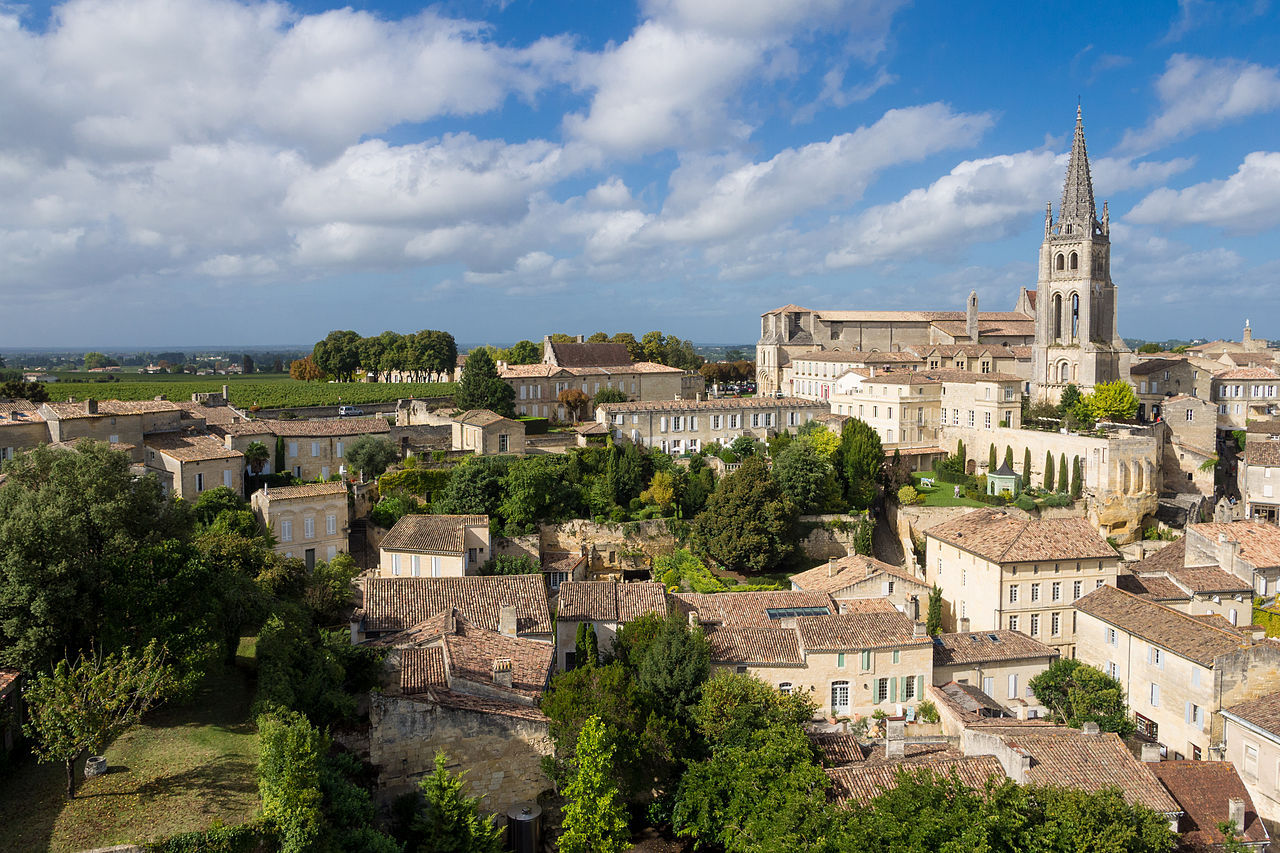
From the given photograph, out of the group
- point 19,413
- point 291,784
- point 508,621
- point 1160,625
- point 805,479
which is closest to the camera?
point 291,784

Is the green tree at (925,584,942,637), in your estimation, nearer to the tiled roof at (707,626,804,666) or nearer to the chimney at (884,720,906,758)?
the tiled roof at (707,626,804,666)

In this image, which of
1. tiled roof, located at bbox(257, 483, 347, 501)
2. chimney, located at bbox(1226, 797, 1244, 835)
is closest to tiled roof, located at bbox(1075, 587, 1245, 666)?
chimney, located at bbox(1226, 797, 1244, 835)

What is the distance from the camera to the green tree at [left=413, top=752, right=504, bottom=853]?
16.7 metres

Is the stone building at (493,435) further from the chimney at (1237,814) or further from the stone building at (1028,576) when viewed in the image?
the chimney at (1237,814)

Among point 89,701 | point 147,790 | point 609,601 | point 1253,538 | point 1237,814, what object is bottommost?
point 1237,814

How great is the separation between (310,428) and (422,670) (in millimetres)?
25033

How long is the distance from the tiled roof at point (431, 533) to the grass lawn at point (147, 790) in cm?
1413

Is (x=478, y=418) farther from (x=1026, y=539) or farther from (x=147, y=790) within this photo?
(x=147, y=790)

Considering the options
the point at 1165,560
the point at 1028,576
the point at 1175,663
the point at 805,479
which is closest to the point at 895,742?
the point at 1175,663

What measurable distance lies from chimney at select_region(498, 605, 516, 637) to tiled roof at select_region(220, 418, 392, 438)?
21299 mm

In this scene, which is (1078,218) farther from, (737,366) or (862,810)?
(862,810)

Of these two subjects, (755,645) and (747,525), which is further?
(747,525)

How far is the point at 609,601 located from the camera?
28234 millimetres

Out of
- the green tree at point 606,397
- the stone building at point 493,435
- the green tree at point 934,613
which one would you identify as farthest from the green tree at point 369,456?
the green tree at point 934,613
